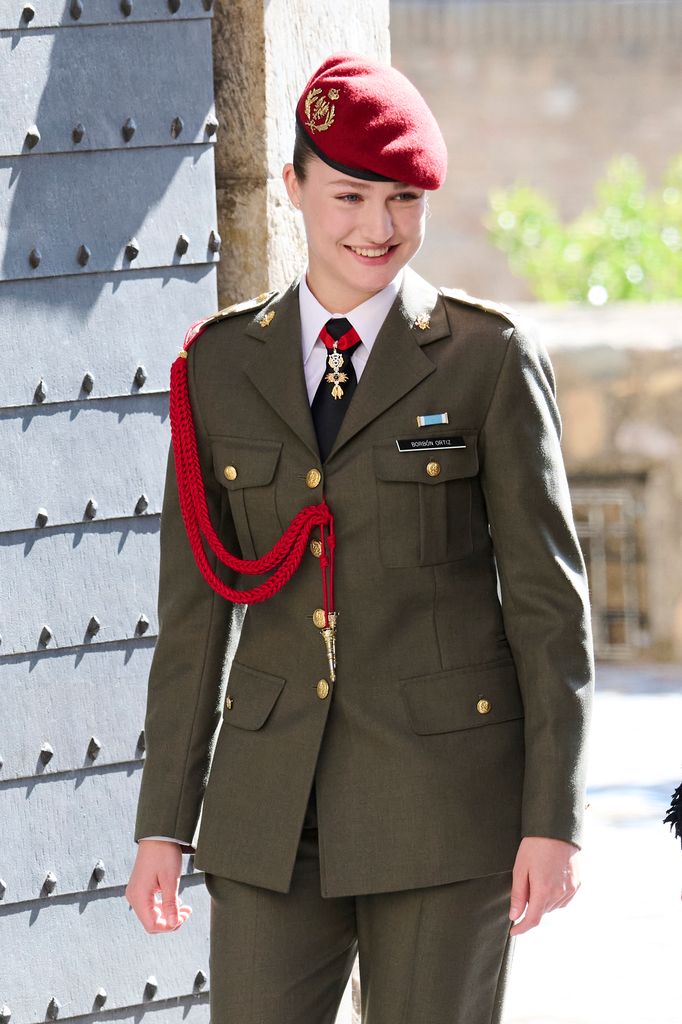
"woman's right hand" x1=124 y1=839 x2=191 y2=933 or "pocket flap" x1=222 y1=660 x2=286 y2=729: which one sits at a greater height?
"pocket flap" x1=222 y1=660 x2=286 y2=729

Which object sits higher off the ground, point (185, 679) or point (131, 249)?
point (131, 249)

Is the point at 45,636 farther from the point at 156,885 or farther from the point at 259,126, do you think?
the point at 259,126

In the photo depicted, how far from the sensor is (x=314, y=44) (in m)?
3.55

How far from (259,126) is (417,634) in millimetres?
1286

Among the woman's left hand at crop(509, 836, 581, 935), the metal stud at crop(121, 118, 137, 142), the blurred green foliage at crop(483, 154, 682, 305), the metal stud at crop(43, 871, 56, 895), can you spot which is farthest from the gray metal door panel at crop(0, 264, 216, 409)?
the blurred green foliage at crop(483, 154, 682, 305)

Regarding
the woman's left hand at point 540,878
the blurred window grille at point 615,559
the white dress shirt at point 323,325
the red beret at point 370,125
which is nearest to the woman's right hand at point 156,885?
the white dress shirt at point 323,325

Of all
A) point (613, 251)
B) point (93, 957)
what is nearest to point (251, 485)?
point (93, 957)

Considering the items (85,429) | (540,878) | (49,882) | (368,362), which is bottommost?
(49,882)

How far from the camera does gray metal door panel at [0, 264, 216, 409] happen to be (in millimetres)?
3234

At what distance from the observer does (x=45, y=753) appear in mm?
3326

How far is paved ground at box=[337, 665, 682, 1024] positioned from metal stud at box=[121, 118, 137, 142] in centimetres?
163

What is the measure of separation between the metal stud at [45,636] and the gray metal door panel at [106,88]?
0.75 metres

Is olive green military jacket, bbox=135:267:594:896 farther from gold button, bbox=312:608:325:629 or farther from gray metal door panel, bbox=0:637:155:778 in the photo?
gray metal door panel, bbox=0:637:155:778

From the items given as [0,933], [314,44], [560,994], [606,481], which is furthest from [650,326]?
[0,933]
